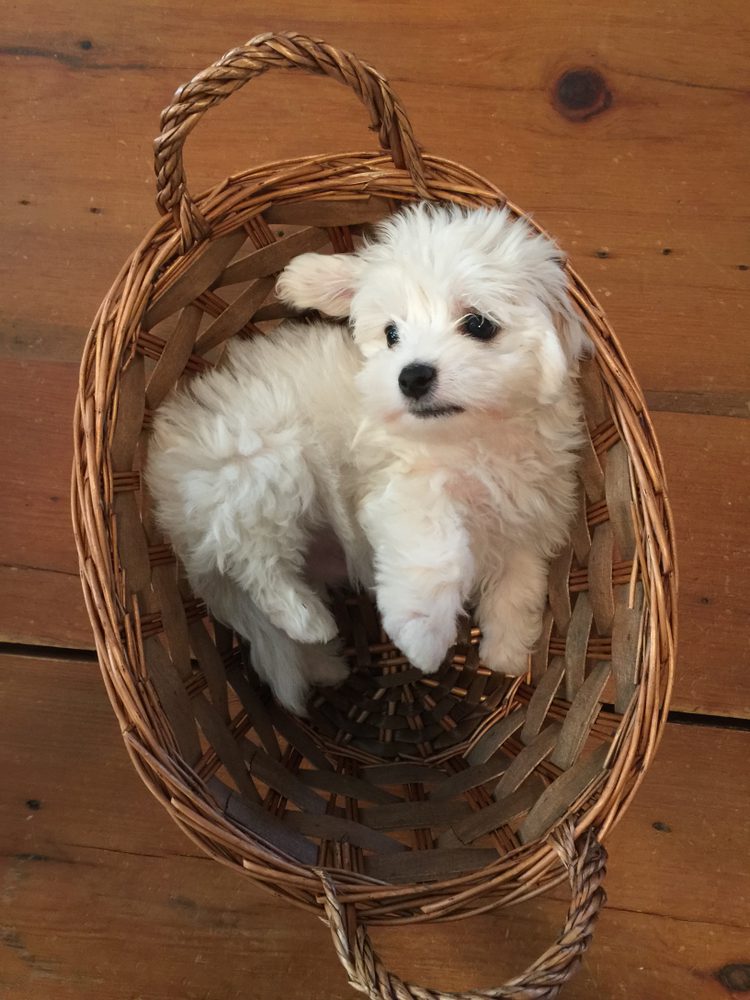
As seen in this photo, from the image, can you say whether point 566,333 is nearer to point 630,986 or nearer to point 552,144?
point 552,144

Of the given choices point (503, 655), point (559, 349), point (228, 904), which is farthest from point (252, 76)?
point (228, 904)

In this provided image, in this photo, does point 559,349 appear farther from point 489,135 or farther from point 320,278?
point 489,135

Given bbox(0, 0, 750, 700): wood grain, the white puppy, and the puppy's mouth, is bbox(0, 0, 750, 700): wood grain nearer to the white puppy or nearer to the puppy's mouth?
the white puppy

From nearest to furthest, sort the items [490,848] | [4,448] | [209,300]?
[490,848] < [209,300] < [4,448]

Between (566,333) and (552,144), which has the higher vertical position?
(552,144)

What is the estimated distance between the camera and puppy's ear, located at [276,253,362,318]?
42.9 inches

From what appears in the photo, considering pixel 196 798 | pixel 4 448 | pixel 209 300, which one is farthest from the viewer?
pixel 4 448

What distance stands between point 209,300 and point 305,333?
0.15 m

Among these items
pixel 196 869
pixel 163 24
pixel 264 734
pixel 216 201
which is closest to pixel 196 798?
pixel 264 734

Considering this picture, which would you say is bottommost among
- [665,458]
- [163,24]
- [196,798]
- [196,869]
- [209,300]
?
[196,869]

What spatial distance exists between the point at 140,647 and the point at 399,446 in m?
0.43

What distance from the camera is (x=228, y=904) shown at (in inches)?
52.6

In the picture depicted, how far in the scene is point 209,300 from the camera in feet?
4.07

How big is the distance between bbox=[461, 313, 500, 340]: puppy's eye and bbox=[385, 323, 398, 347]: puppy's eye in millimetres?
89
